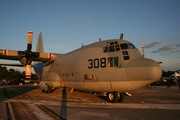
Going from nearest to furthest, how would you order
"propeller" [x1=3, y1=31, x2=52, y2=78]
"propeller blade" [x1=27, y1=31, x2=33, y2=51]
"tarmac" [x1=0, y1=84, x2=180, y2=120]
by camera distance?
1. "tarmac" [x1=0, y1=84, x2=180, y2=120]
2. "propeller" [x1=3, y1=31, x2=52, y2=78]
3. "propeller blade" [x1=27, y1=31, x2=33, y2=51]

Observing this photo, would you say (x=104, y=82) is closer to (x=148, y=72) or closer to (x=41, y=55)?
(x=148, y=72)

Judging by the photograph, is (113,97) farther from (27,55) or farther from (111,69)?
(27,55)

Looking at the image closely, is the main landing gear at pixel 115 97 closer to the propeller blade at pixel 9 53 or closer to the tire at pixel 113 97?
the tire at pixel 113 97

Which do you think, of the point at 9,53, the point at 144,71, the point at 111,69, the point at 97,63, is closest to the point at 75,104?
the point at 97,63

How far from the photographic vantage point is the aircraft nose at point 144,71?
25.6ft

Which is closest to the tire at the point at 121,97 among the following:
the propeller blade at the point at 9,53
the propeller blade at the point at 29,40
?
the propeller blade at the point at 29,40

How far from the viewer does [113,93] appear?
9.76m

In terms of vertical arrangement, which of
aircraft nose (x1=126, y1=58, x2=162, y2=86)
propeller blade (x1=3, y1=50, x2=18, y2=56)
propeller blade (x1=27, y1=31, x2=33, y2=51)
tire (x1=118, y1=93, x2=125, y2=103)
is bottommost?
tire (x1=118, y1=93, x2=125, y2=103)

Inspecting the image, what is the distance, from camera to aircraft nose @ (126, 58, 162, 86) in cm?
780

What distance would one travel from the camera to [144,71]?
7.87m

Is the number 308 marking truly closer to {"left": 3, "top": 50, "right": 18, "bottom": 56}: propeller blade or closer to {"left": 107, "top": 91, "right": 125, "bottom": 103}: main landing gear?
{"left": 107, "top": 91, "right": 125, "bottom": 103}: main landing gear

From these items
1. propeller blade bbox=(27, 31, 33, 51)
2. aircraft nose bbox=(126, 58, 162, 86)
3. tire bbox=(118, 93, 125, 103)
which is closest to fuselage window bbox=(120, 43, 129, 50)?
aircraft nose bbox=(126, 58, 162, 86)

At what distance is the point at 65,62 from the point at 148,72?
746cm

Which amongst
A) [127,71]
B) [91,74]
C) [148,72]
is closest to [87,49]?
[91,74]
